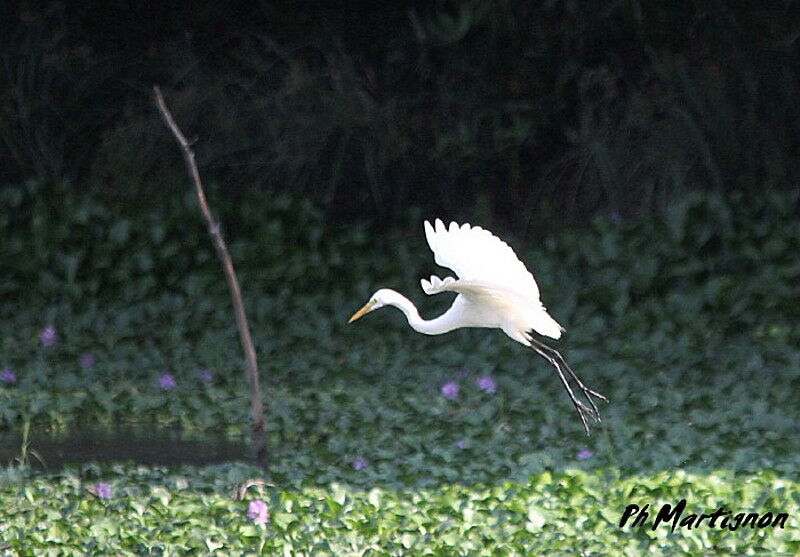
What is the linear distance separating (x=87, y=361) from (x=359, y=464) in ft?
7.56

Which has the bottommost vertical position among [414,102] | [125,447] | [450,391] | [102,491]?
[102,491]

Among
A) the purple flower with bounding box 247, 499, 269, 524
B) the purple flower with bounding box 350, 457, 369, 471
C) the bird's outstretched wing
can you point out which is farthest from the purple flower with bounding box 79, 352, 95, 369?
the bird's outstretched wing

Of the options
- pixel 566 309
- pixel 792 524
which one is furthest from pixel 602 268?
pixel 792 524

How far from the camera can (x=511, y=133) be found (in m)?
9.46

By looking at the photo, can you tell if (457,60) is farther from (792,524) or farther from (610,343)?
(792,524)

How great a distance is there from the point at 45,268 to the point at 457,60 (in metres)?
2.65

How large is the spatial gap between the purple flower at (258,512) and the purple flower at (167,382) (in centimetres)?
245

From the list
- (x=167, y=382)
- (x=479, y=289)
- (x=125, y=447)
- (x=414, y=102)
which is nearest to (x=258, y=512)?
(x=479, y=289)

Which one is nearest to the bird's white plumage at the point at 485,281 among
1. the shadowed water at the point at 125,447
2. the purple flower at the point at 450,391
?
the shadowed water at the point at 125,447

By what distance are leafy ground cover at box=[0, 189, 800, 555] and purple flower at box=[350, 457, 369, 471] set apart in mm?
10

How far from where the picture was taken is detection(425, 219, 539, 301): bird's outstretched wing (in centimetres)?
453

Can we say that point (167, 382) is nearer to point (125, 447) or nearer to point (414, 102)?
point (125, 447)

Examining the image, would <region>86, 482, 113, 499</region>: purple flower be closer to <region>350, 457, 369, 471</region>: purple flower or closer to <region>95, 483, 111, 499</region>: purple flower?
<region>95, 483, 111, 499</region>: purple flower

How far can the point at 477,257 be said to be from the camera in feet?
15.1
